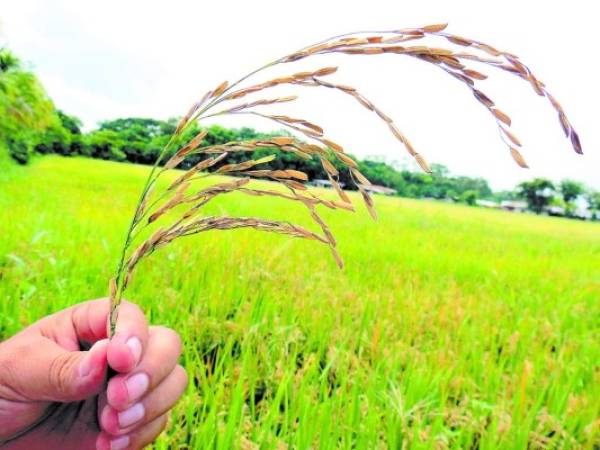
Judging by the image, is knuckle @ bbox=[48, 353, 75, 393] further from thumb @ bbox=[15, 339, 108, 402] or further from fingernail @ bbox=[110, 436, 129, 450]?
fingernail @ bbox=[110, 436, 129, 450]

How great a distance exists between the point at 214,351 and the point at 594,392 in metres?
1.81

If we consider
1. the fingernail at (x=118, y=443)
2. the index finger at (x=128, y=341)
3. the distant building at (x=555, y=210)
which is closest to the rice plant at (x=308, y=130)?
the index finger at (x=128, y=341)

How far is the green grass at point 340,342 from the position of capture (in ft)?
5.32

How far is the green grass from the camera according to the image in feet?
5.32

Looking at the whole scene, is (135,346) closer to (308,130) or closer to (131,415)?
(131,415)

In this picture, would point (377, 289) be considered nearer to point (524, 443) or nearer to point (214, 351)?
point (214, 351)

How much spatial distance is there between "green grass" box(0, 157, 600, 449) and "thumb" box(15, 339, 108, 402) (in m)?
0.56

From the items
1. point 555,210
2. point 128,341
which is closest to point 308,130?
point 128,341

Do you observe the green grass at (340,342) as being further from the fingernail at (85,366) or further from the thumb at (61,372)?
the fingernail at (85,366)

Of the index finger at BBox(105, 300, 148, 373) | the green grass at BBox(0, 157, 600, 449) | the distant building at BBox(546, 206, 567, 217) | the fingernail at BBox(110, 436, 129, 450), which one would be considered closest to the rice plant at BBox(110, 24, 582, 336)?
the index finger at BBox(105, 300, 148, 373)

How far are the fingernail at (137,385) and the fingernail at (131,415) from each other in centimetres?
6

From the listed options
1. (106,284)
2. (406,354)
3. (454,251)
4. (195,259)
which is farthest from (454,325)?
(454,251)

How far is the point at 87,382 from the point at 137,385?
0.09m

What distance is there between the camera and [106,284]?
2.84 m
